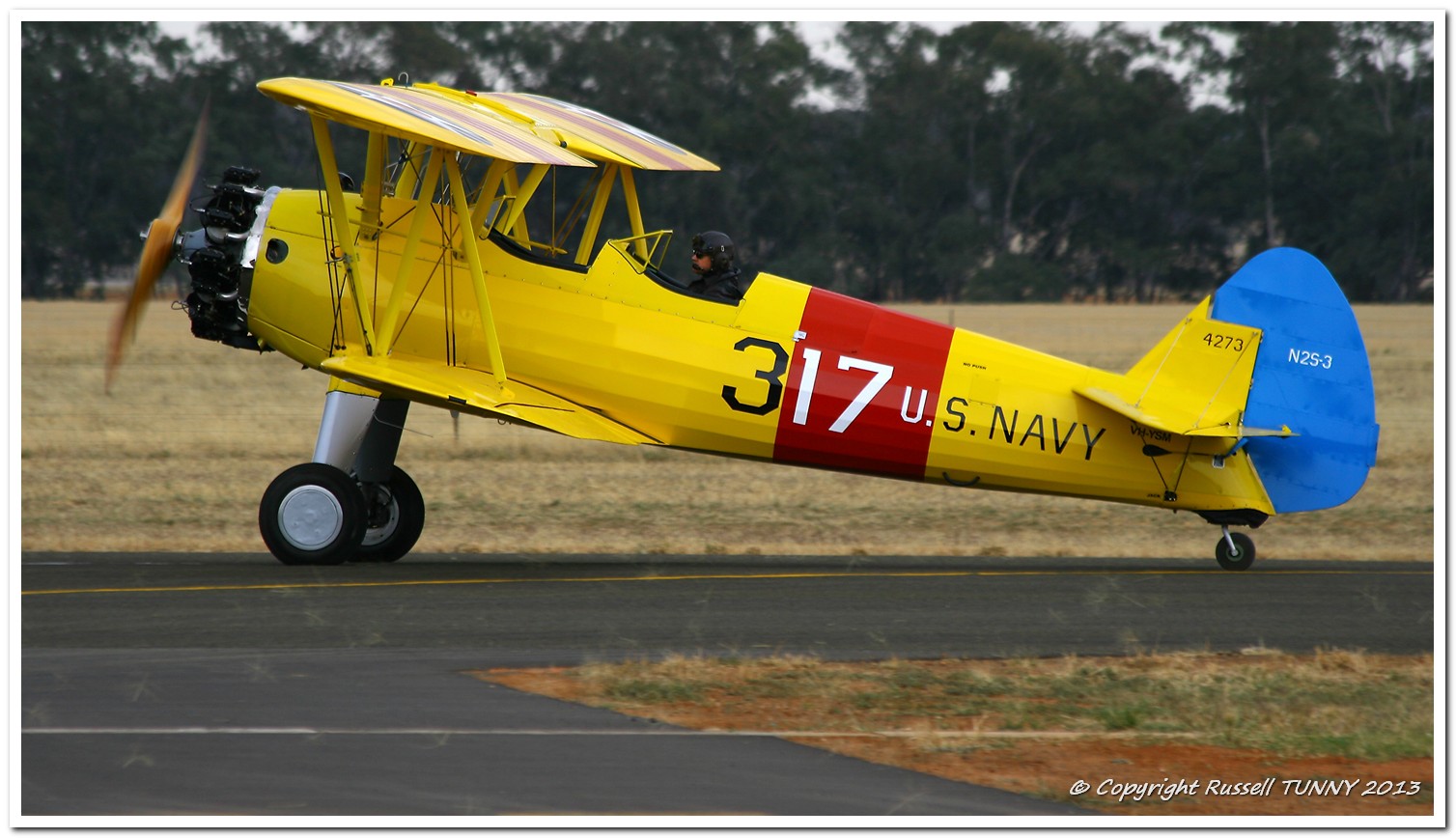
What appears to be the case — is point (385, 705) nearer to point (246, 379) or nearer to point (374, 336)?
point (374, 336)

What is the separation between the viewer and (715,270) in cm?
1153

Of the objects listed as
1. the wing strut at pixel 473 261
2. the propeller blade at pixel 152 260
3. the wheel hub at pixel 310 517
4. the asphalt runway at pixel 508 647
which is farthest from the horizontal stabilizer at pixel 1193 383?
the propeller blade at pixel 152 260

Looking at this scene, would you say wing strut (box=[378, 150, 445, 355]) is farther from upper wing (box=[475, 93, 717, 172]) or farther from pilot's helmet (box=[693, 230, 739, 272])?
pilot's helmet (box=[693, 230, 739, 272])

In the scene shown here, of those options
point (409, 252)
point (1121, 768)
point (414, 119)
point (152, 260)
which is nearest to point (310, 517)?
point (409, 252)

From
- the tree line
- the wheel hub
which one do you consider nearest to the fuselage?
the wheel hub

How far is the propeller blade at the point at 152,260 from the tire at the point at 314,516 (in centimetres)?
168

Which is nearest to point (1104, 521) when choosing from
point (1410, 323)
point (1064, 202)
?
point (1410, 323)

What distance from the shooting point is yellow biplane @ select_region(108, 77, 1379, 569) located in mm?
11273

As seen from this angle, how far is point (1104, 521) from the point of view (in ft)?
56.9

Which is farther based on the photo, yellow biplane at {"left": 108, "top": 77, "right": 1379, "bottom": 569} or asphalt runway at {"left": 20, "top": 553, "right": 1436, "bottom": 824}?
yellow biplane at {"left": 108, "top": 77, "right": 1379, "bottom": 569}

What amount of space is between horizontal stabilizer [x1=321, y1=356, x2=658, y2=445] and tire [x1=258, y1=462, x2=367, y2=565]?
0.83 m

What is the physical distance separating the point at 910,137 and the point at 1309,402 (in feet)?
137

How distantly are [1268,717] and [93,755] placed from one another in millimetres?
5195

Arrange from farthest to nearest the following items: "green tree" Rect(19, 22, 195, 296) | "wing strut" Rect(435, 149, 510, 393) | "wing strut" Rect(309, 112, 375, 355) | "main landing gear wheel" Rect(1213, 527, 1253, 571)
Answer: "green tree" Rect(19, 22, 195, 296) < "main landing gear wheel" Rect(1213, 527, 1253, 571) < "wing strut" Rect(309, 112, 375, 355) < "wing strut" Rect(435, 149, 510, 393)
